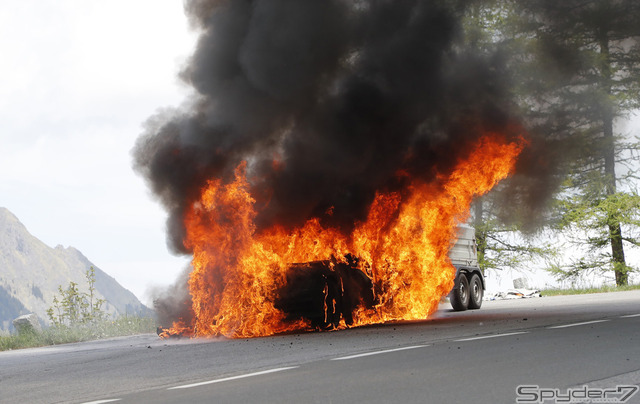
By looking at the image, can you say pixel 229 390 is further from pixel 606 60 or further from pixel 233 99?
pixel 606 60

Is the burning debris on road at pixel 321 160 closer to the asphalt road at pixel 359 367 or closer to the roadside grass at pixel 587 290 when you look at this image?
the asphalt road at pixel 359 367

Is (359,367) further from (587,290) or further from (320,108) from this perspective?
(587,290)

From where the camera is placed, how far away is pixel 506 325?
1388 centimetres

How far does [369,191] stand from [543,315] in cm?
427

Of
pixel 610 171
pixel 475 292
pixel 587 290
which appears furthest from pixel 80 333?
pixel 610 171

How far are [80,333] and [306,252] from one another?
22.2ft

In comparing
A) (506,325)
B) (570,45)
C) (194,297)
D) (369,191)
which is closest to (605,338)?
(506,325)

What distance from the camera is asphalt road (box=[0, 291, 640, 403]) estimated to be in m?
7.05

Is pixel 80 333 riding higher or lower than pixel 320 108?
lower

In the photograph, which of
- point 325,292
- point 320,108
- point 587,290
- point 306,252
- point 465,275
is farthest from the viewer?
point 587,290

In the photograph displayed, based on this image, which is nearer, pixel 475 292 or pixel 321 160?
pixel 321 160

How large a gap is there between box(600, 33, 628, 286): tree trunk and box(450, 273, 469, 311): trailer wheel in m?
16.4

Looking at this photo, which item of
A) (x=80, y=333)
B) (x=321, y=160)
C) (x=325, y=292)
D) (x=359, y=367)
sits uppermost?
(x=321, y=160)

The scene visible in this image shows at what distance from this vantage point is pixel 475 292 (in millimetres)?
21391
